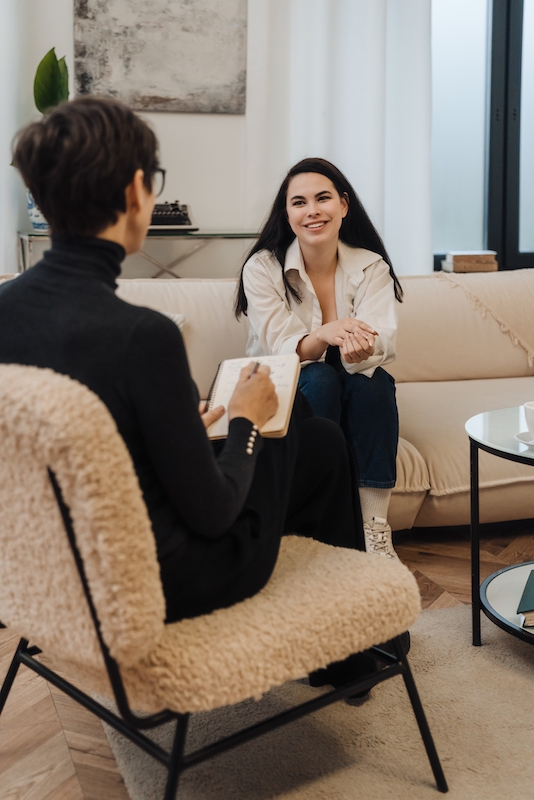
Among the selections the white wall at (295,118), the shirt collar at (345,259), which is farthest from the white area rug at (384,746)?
the white wall at (295,118)

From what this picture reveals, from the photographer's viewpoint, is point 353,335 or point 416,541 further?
point 416,541

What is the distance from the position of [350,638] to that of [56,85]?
2.21 metres

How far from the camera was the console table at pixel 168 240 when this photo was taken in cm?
268

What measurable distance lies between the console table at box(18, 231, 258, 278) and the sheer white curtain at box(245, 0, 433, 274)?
223mm

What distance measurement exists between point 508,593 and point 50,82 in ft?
6.87

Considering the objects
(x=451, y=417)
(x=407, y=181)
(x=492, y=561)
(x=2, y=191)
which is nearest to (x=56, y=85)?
(x=2, y=191)

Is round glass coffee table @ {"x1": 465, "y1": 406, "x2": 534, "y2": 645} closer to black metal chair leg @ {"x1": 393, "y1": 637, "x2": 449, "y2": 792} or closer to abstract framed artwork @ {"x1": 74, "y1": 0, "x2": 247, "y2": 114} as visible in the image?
black metal chair leg @ {"x1": 393, "y1": 637, "x2": 449, "y2": 792}

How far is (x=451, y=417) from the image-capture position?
2.23 m

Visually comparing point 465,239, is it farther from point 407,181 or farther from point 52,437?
point 52,437

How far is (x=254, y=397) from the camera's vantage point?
1137mm

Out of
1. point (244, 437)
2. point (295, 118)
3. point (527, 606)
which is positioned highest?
point (295, 118)

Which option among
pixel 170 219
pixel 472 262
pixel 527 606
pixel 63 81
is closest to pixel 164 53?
pixel 63 81

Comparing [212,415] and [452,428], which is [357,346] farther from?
[212,415]

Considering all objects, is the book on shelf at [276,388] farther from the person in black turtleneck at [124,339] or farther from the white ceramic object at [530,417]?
the white ceramic object at [530,417]
